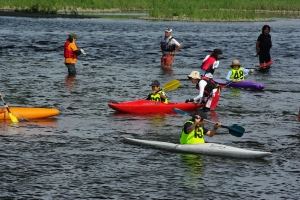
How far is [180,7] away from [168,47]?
47930 mm

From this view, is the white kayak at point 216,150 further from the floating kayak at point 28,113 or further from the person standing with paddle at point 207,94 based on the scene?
the floating kayak at point 28,113

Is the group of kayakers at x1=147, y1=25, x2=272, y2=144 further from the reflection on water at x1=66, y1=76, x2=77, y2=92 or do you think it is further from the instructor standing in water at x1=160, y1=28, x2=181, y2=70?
the reflection on water at x1=66, y1=76, x2=77, y2=92

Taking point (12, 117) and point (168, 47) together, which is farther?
point (168, 47)

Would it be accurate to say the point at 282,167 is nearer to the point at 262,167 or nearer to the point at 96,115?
the point at 262,167

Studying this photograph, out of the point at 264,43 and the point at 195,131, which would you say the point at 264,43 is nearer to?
the point at 264,43

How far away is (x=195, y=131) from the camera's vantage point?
14844 mm

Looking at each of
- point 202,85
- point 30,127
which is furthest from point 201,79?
point 30,127

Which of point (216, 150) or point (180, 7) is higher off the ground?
point (216, 150)

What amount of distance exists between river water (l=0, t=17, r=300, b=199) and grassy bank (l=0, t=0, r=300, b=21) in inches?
1339

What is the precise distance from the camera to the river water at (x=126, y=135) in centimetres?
1277

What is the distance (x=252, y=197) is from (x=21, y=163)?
451 centimetres

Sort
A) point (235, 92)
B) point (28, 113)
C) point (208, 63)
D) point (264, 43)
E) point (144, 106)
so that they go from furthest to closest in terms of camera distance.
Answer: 1. point (264, 43)
2. point (235, 92)
3. point (208, 63)
4. point (144, 106)
5. point (28, 113)

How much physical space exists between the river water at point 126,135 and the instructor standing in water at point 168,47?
24.9 inches

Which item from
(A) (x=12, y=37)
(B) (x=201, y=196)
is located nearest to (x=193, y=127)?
(B) (x=201, y=196)
